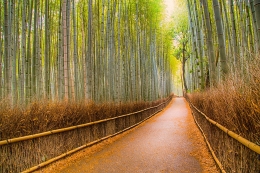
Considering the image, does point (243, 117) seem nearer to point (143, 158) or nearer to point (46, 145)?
point (143, 158)

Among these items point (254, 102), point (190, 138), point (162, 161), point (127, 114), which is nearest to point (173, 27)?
point (127, 114)

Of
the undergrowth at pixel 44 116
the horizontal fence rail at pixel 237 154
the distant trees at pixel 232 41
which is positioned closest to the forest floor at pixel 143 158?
the horizontal fence rail at pixel 237 154

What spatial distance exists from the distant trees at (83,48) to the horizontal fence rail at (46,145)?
1.15m

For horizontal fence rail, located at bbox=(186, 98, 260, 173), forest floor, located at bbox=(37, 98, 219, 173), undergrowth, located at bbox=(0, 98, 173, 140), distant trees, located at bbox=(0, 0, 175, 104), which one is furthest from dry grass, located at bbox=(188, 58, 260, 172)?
distant trees, located at bbox=(0, 0, 175, 104)

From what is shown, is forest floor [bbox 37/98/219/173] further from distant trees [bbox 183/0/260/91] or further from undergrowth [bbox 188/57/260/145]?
distant trees [bbox 183/0/260/91]

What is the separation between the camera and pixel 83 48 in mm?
11523

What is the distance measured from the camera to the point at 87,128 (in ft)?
16.2

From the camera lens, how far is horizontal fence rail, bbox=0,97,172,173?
9.69 ft

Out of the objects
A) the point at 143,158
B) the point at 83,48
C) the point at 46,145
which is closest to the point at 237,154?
the point at 143,158

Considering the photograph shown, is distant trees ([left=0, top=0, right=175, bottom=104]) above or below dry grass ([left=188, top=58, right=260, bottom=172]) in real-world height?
above

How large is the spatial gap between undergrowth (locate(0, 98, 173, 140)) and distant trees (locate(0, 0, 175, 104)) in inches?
30.2

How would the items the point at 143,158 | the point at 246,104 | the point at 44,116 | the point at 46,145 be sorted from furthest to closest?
the point at 143,158, the point at 44,116, the point at 46,145, the point at 246,104

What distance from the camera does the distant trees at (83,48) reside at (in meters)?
6.37

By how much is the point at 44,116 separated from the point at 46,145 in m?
0.50
